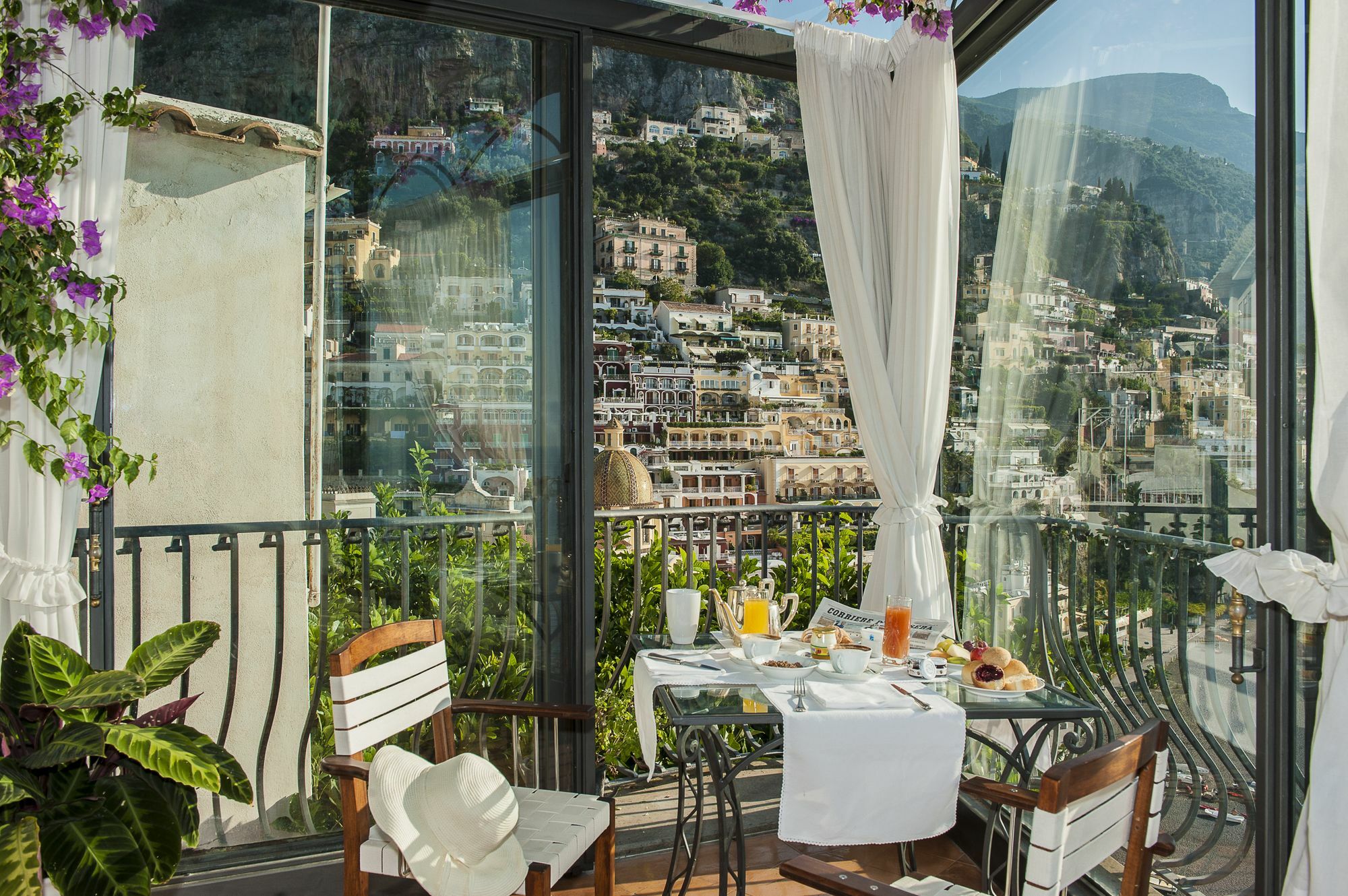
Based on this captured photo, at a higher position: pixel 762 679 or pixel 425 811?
pixel 762 679

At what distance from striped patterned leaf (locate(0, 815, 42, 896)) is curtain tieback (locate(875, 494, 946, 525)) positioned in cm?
235

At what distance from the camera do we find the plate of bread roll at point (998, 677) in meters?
2.04

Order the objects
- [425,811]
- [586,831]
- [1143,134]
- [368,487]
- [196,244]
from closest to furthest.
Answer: [425,811] < [586,831] < [1143,134] < [196,244] < [368,487]

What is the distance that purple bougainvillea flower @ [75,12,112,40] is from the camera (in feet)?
7.20

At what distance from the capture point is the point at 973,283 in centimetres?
307

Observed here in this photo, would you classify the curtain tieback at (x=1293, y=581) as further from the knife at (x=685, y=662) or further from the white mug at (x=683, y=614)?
the white mug at (x=683, y=614)

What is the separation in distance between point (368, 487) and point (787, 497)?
1.91 metres

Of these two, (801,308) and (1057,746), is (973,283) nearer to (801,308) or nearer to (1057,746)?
(801,308)

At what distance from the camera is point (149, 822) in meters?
1.86

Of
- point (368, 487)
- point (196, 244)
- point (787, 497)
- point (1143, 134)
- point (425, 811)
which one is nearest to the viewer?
point (425, 811)

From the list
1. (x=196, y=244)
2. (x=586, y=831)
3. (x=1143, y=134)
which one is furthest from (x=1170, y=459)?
(x=196, y=244)

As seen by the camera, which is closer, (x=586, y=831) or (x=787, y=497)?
(x=586, y=831)

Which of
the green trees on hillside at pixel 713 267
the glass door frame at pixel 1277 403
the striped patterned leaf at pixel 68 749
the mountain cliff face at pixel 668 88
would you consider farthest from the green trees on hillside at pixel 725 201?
the striped patterned leaf at pixel 68 749

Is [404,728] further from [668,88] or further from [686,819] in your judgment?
[668,88]
